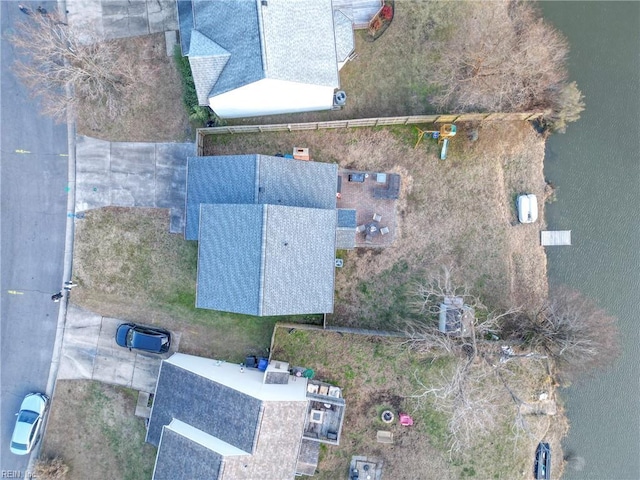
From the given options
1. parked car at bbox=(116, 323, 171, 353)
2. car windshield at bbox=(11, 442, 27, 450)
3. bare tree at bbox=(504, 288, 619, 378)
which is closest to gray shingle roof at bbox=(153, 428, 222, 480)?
parked car at bbox=(116, 323, 171, 353)

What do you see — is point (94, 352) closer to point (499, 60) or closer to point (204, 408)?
point (204, 408)

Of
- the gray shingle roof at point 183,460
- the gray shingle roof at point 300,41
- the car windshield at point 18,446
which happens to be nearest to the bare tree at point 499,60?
the gray shingle roof at point 300,41

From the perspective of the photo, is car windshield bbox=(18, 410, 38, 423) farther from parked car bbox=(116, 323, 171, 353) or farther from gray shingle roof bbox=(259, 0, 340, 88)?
gray shingle roof bbox=(259, 0, 340, 88)

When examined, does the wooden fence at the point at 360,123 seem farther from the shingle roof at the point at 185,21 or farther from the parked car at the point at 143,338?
the parked car at the point at 143,338

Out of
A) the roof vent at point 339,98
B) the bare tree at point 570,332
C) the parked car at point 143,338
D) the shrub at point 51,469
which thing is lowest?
the shrub at point 51,469

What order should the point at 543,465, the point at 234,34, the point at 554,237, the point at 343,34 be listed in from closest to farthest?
the point at 234,34 < the point at 343,34 < the point at 543,465 < the point at 554,237

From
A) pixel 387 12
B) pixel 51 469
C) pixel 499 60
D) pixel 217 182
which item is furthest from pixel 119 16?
pixel 51 469
